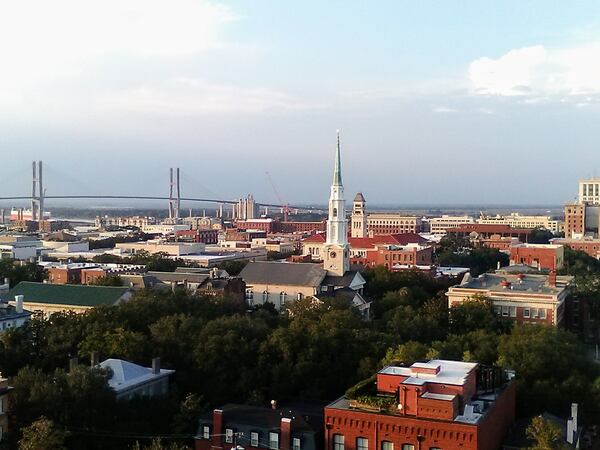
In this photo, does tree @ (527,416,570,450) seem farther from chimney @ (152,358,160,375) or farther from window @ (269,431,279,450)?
chimney @ (152,358,160,375)

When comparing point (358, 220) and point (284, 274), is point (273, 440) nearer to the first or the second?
point (284, 274)

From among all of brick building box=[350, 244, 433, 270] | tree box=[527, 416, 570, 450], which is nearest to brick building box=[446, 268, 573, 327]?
brick building box=[350, 244, 433, 270]

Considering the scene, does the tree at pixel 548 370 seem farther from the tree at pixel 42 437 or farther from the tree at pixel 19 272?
the tree at pixel 19 272

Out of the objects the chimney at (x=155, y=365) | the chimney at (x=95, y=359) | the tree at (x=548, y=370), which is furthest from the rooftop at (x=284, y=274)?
the chimney at (x=95, y=359)

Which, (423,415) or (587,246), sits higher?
(423,415)

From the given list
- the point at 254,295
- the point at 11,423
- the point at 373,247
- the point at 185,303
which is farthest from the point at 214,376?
the point at 373,247

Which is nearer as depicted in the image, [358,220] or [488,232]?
[358,220]

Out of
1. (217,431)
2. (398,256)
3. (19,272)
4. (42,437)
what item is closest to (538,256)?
(398,256)
